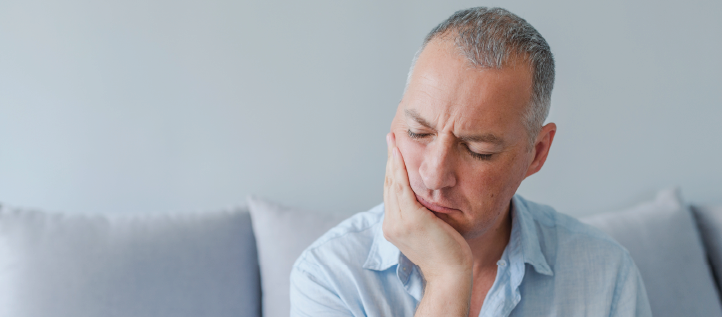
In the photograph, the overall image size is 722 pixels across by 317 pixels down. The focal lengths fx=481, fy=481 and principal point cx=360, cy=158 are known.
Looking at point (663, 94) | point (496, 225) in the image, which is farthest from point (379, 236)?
point (663, 94)

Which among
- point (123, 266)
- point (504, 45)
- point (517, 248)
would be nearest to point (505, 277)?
point (517, 248)

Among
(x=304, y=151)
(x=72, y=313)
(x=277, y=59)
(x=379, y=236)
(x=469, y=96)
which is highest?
(x=277, y=59)

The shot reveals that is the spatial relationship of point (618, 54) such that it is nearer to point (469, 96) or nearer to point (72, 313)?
point (469, 96)

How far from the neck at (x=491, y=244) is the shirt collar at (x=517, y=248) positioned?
3 centimetres

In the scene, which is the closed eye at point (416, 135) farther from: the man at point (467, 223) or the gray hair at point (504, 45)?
the gray hair at point (504, 45)

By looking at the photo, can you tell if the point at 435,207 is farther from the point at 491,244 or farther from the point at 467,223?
the point at 491,244

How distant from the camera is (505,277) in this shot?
114 cm

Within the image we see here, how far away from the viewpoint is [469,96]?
92cm

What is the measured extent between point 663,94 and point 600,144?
313 mm

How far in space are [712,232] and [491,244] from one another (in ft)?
3.44

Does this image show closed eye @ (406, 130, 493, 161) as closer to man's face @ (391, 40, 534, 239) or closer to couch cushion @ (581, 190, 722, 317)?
man's face @ (391, 40, 534, 239)

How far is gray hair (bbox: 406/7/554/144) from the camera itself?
0.94 metres

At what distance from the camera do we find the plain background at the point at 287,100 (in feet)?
5.12

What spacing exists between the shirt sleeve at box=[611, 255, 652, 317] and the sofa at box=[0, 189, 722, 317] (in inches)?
16.1
